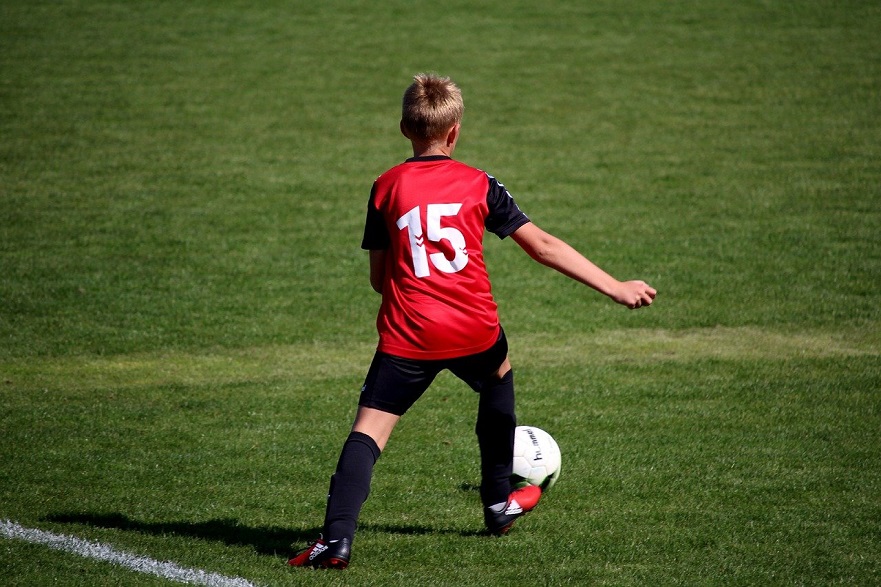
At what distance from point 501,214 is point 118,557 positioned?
221 cm

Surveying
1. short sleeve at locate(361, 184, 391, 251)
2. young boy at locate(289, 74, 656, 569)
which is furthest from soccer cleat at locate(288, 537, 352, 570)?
short sleeve at locate(361, 184, 391, 251)

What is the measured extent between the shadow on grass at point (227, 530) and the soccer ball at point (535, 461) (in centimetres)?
49

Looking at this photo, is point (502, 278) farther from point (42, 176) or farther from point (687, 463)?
point (42, 176)

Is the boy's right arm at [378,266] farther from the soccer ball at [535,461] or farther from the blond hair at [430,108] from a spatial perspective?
the soccer ball at [535,461]

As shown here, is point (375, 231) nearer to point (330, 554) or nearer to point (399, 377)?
point (399, 377)

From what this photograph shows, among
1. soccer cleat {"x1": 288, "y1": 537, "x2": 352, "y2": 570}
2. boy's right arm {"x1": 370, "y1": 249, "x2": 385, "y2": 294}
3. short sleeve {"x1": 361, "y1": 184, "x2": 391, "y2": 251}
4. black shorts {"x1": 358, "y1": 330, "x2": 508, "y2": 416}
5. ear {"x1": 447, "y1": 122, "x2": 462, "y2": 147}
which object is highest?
ear {"x1": 447, "y1": 122, "x2": 462, "y2": 147}

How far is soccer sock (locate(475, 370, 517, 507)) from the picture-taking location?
4.43 m

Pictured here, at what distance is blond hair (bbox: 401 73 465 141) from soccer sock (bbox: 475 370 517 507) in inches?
45.9

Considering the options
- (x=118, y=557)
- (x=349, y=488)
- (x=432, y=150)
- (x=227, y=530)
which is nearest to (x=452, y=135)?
(x=432, y=150)

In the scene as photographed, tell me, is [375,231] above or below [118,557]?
above

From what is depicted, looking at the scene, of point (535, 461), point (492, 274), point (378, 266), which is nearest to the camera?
point (378, 266)

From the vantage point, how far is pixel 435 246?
3998 mm

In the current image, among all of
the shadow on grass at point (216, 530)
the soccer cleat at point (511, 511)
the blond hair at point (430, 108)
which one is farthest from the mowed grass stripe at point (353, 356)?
the blond hair at point (430, 108)

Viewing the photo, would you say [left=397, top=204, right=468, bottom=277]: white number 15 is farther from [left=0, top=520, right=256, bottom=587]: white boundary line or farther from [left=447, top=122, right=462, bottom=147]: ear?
[left=0, top=520, right=256, bottom=587]: white boundary line
